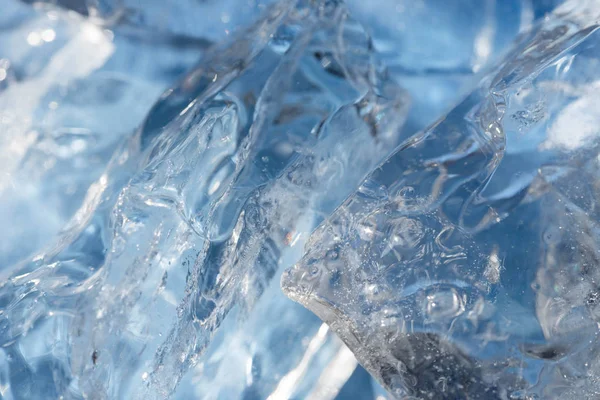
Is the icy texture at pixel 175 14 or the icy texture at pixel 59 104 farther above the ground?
the icy texture at pixel 175 14

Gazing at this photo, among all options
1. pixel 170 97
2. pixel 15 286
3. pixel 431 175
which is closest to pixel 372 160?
pixel 431 175

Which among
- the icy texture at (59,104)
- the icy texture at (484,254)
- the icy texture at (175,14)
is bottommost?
the icy texture at (59,104)

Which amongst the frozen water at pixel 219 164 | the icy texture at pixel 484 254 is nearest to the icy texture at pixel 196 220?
the frozen water at pixel 219 164

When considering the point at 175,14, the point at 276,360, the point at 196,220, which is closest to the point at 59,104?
the point at 175,14

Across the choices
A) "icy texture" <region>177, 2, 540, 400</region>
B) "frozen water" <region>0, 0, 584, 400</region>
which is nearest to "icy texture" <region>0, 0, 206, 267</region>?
"frozen water" <region>0, 0, 584, 400</region>

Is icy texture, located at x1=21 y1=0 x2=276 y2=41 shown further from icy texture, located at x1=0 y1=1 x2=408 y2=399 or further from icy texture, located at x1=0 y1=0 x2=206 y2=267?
icy texture, located at x1=0 y1=1 x2=408 y2=399

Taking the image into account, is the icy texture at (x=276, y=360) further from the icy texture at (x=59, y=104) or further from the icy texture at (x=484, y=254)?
the icy texture at (x=59, y=104)

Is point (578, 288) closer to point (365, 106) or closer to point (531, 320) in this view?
point (531, 320)

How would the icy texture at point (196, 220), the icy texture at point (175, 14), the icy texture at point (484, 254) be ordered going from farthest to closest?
the icy texture at point (175, 14) < the icy texture at point (196, 220) < the icy texture at point (484, 254)
